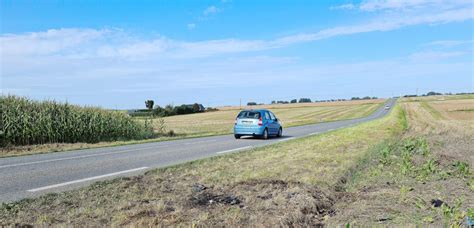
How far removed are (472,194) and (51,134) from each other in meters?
18.3

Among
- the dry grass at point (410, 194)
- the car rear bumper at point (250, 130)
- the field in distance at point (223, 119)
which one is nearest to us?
the dry grass at point (410, 194)

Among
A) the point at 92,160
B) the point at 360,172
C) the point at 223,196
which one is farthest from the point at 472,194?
the point at 92,160

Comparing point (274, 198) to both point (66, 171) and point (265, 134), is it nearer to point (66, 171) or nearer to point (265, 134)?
point (66, 171)

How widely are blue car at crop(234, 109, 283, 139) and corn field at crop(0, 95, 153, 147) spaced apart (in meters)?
6.86

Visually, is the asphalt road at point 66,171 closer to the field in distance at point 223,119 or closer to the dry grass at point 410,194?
the dry grass at point 410,194

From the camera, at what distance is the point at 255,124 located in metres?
20.3

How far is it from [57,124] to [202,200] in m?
16.2

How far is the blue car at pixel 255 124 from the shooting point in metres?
20.2

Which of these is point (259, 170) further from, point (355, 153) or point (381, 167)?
point (355, 153)

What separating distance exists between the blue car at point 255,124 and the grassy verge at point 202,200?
11.0m

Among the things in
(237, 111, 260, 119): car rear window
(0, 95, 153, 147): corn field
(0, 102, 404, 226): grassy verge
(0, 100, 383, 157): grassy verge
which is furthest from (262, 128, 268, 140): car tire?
(0, 102, 404, 226): grassy verge

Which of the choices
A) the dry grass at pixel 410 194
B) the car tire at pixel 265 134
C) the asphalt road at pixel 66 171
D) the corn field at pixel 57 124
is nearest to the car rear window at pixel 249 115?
the car tire at pixel 265 134

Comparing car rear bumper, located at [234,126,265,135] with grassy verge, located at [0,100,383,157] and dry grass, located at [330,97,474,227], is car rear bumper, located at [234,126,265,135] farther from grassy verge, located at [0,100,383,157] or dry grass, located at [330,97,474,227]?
dry grass, located at [330,97,474,227]

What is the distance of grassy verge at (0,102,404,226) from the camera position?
485 cm
